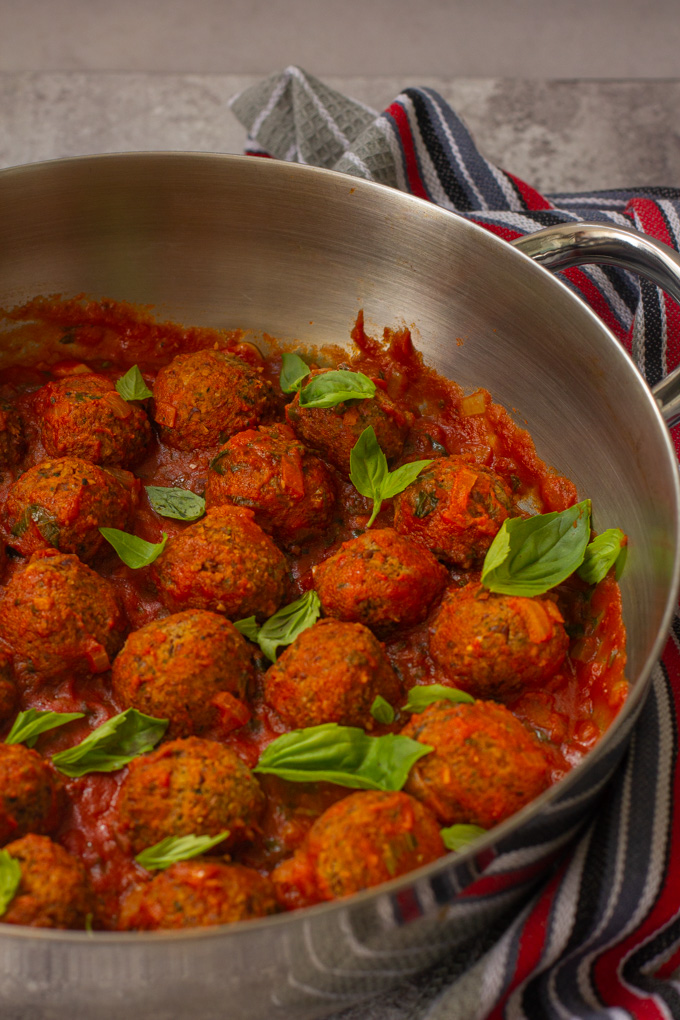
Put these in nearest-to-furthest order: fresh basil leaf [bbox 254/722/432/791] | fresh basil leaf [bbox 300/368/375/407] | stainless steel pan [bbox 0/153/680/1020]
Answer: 1. stainless steel pan [bbox 0/153/680/1020]
2. fresh basil leaf [bbox 254/722/432/791]
3. fresh basil leaf [bbox 300/368/375/407]

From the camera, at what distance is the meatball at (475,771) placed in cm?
228

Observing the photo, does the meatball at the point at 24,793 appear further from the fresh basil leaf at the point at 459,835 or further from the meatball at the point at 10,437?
the meatball at the point at 10,437

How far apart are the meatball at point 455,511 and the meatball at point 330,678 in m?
0.47

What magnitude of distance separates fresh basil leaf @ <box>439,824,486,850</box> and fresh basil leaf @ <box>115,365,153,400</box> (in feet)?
5.92

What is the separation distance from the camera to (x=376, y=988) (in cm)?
215

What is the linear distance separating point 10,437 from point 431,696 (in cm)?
168

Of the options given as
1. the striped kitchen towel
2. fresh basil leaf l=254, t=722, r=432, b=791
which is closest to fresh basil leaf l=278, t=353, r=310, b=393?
fresh basil leaf l=254, t=722, r=432, b=791

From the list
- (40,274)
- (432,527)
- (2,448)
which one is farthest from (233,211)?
(432,527)

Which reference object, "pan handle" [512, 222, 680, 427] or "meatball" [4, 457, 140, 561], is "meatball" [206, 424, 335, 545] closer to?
"meatball" [4, 457, 140, 561]

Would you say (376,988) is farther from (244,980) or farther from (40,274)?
(40,274)

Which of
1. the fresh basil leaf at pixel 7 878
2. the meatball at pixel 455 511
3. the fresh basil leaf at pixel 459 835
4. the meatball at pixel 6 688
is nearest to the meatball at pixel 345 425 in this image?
the meatball at pixel 455 511

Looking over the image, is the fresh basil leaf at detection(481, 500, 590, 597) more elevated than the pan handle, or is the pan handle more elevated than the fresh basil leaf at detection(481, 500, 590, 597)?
the pan handle

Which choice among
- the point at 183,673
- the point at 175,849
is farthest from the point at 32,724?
the point at 175,849

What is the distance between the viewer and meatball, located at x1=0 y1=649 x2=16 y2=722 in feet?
8.45
